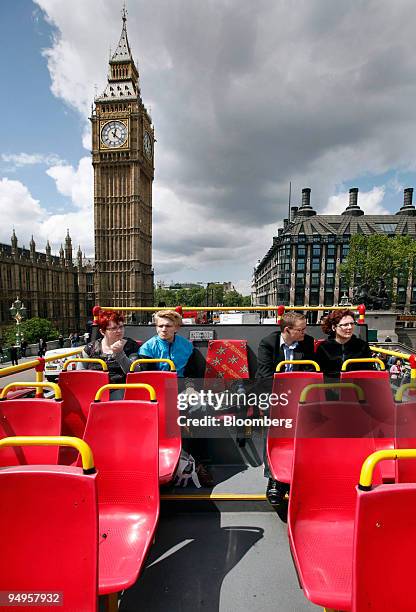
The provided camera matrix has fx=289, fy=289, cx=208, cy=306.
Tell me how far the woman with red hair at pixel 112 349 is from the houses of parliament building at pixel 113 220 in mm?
63741

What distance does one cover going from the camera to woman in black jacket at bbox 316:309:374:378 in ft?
12.0

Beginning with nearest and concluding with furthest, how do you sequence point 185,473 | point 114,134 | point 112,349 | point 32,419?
1. point 32,419
2. point 185,473
3. point 112,349
4. point 114,134

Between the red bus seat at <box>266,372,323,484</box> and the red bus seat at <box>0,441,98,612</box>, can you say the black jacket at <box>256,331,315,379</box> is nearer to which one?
the red bus seat at <box>266,372,323,484</box>

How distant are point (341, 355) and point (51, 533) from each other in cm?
344

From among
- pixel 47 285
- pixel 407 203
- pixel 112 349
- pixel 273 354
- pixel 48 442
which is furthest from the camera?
pixel 407 203

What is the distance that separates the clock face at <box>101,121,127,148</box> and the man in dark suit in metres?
74.7

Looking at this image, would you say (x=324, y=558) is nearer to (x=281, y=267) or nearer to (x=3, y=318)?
(x=3, y=318)

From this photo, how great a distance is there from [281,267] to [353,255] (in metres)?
→ 30.5

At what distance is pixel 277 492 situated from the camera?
2.62 m

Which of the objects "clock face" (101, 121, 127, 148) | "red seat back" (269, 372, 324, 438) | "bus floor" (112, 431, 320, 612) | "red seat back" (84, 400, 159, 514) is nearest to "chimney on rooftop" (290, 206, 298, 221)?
"clock face" (101, 121, 127, 148)

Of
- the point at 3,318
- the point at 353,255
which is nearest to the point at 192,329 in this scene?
the point at 353,255

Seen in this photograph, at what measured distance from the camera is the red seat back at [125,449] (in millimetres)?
2211

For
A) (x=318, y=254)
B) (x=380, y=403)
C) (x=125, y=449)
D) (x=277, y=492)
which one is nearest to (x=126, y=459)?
(x=125, y=449)

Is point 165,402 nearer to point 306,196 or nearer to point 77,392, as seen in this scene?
point 77,392
